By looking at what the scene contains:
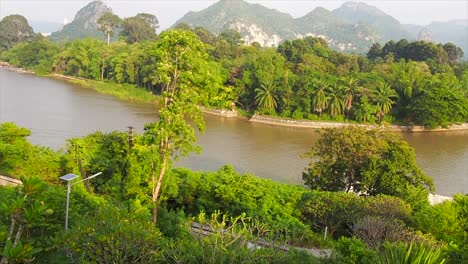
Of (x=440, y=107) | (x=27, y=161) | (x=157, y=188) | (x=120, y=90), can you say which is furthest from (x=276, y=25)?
(x=157, y=188)

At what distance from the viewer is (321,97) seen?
25156 millimetres

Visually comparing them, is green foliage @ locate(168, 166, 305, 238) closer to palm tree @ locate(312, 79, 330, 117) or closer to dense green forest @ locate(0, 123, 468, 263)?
dense green forest @ locate(0, 123, 468, 263)

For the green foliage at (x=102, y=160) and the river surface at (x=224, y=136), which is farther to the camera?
the river surface at (x=224, y=136)

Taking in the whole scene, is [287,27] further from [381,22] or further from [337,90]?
[337,90]

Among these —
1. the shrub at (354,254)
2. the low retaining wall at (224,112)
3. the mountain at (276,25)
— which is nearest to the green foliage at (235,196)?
the shrub at (354,254)

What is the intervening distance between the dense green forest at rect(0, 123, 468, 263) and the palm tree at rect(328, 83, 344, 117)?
13.2m

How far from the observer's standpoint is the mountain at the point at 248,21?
108 metres

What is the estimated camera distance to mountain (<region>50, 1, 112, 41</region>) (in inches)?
4016

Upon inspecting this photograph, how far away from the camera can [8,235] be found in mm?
4320

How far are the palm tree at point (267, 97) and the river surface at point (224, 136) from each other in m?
1.85

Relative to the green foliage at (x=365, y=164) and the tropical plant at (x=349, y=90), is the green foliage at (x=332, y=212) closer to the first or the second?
the green foliage at (x=365, y=164)

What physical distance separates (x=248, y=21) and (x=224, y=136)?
95140 millimetres

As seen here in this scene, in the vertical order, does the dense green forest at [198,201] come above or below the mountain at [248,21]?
below

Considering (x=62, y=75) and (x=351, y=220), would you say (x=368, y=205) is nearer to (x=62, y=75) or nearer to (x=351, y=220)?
(x=351, y=220)
